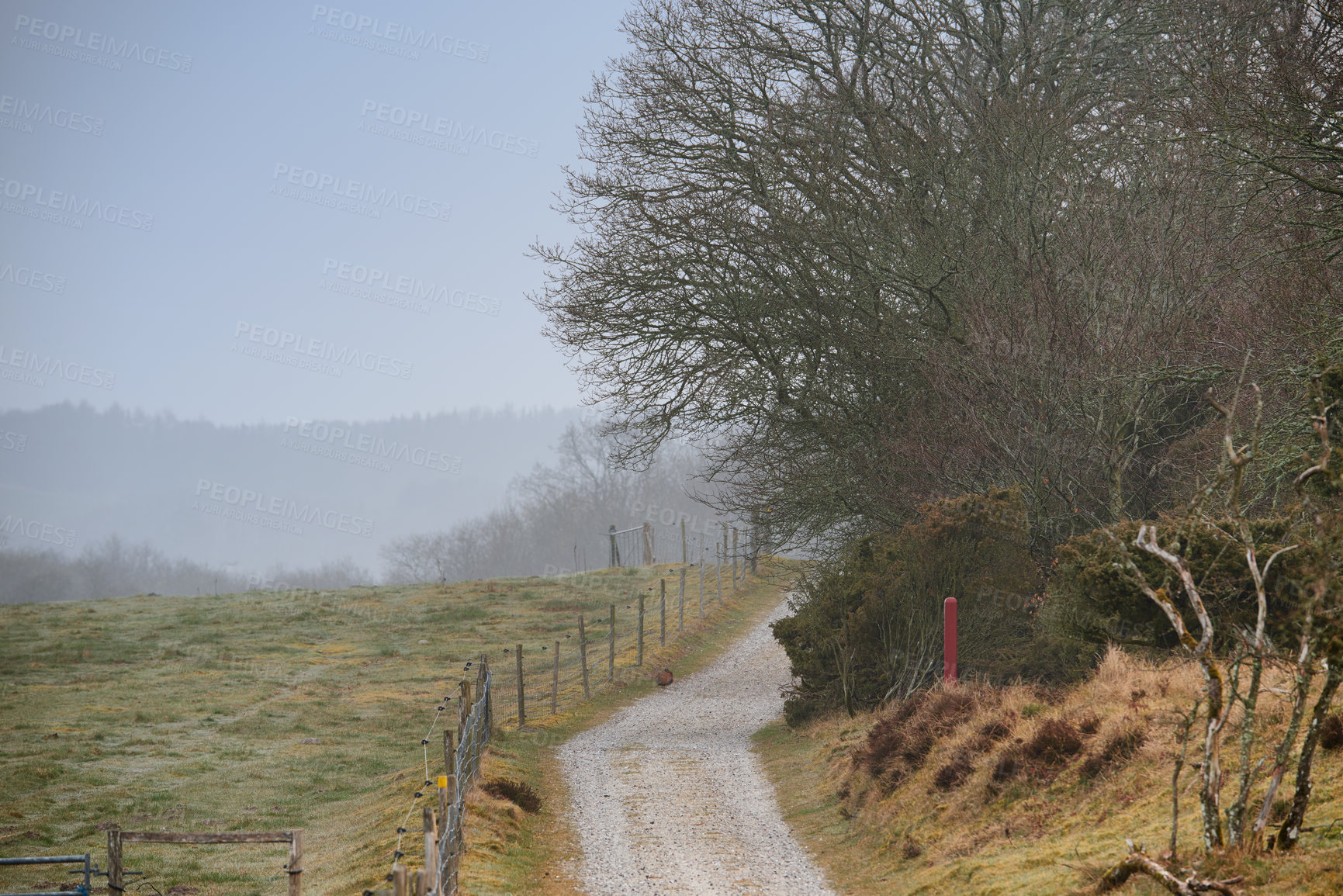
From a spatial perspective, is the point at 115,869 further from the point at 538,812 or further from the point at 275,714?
the point at 275,714

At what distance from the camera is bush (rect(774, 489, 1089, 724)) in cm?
1380

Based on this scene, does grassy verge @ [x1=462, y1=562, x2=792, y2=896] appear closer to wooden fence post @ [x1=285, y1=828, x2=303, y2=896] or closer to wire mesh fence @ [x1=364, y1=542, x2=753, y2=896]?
wire mesh fence @ [x1=364, y1=542, x2=753, y2=896]

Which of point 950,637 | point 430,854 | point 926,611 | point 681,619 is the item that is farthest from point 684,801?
point 681,619

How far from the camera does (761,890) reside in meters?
9.48

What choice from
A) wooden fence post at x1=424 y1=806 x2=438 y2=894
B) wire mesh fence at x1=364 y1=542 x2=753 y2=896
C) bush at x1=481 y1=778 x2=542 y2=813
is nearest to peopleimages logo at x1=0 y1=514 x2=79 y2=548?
wire mesh fence at x1=364 y1=542 x2=753 y2=896

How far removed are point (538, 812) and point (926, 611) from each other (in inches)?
246

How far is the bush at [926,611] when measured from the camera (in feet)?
45.3

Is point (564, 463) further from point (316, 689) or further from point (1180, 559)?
point (1180, 559)

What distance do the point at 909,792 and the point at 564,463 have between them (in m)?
80.2

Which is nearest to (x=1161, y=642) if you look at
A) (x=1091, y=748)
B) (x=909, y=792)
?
(x=1091, y=748)

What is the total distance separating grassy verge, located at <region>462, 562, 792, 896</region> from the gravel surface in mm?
264

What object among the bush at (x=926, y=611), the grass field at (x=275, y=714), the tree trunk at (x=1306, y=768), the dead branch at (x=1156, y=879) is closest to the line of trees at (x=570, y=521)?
the grass field at (x=275, y=714)

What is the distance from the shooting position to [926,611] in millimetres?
14836

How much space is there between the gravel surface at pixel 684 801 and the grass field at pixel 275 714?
73cm
